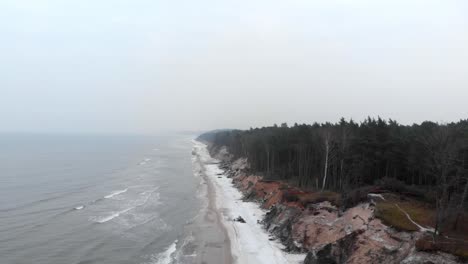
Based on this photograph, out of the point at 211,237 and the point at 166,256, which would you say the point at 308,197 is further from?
the point at 166,256

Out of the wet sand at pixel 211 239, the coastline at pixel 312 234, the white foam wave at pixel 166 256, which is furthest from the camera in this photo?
the wet sand at pixel 211 239

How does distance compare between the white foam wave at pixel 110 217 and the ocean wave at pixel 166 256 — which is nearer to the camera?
the ocean wave at pixel 166 256

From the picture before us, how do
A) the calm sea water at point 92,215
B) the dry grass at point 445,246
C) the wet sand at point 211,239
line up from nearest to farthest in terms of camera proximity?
the dry grass at point 445,246 → the wet sand at point 211,239 → the calm sea water at point 92,215

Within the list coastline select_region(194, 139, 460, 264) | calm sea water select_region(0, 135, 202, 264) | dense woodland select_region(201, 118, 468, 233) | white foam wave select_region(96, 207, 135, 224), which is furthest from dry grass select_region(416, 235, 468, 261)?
A: white foam wave select_region(96, 207, 135, 224)

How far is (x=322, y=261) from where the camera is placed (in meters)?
30.4

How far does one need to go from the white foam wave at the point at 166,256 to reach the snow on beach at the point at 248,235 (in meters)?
6.26

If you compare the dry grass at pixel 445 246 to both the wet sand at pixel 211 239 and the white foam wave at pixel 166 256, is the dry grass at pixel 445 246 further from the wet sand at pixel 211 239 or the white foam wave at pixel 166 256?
the white foam wave at pixel 166 256

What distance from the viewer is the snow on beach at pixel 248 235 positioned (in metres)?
34.7

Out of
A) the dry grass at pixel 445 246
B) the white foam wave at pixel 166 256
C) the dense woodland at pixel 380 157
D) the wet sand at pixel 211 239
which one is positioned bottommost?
the white foam wave at pixel 166 256

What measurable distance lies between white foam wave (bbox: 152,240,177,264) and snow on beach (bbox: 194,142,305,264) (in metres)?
6.26

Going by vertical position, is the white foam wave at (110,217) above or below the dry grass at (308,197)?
below

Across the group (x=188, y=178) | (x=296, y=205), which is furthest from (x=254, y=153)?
(x=296, y=205)

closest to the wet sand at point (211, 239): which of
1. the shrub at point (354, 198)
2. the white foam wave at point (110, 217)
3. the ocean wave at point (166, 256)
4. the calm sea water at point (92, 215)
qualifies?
the calm sea water at point (92, 215)

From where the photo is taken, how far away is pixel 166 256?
119 feet
